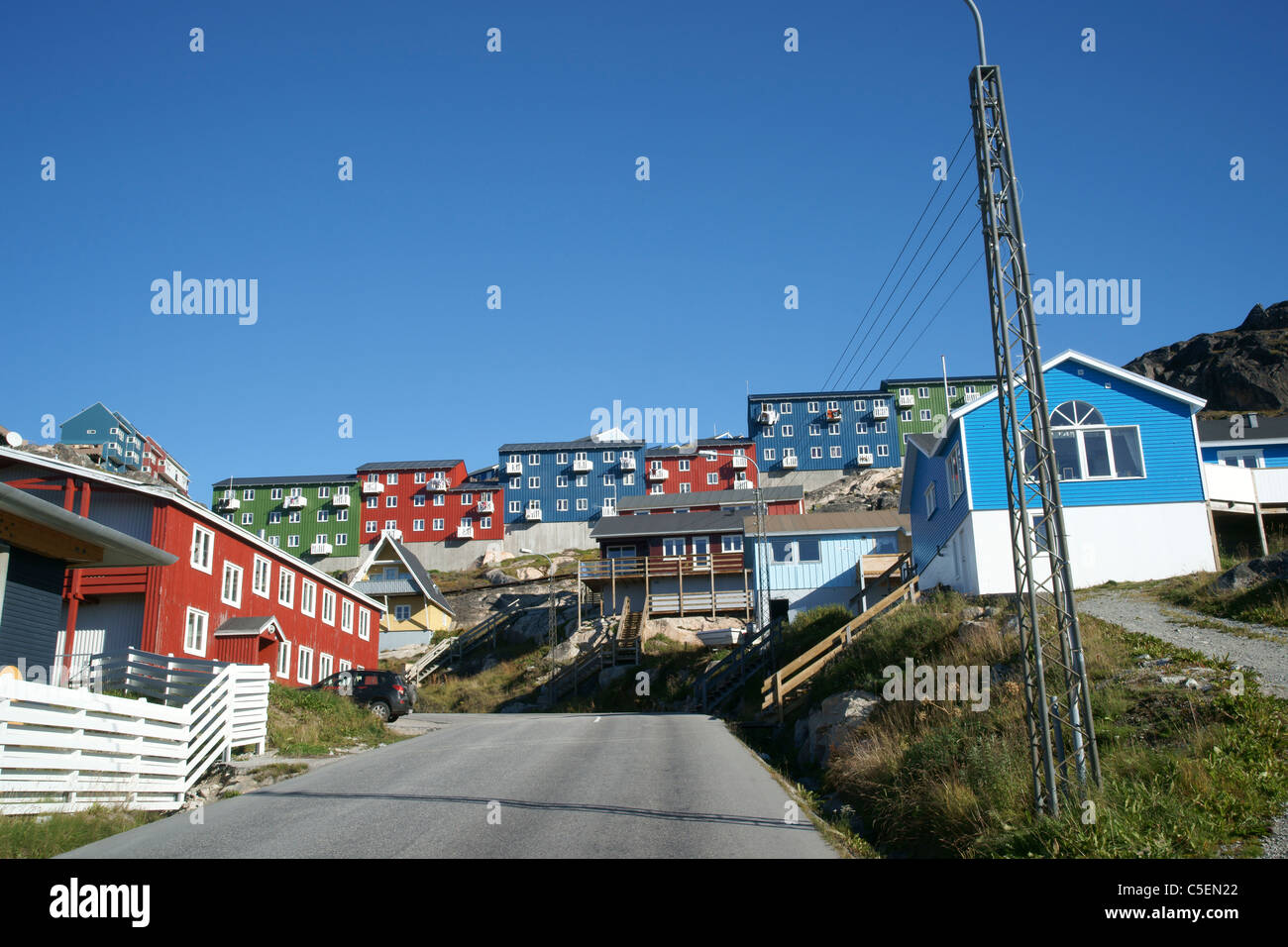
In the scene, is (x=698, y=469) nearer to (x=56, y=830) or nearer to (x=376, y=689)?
(x=376, y=689)

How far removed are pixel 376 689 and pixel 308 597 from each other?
36.7 feet

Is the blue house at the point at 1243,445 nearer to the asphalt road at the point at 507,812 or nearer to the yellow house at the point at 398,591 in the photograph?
the asphalt road at the point at 507,812

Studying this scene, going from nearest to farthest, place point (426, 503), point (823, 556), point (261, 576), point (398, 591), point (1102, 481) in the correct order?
1. point (1102, 481)
2. point (261, 576)
3. point (823, 556)
4. point (398, 591)
5. point (426, 503)

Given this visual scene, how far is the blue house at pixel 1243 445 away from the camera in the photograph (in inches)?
1559

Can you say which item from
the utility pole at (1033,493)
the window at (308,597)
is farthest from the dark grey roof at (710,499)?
the utility pole at (1033,493)

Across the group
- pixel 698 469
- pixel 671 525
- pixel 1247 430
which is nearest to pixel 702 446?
pixel 698 469

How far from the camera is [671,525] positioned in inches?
2343

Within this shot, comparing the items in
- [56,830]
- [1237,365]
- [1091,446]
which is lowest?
[56,830]

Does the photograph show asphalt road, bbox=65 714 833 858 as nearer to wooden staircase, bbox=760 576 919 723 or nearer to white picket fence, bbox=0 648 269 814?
white picket fence, bbox=0 648 269 814

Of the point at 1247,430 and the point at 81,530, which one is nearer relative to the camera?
the point at 81,530

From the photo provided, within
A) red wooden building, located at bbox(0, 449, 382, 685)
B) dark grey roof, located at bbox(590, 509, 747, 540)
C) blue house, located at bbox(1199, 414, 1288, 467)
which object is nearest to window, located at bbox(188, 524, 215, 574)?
red wooden building, located at bbox(0, 449, 382, 685)

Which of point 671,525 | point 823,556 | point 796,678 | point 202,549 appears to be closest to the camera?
point 796,678
